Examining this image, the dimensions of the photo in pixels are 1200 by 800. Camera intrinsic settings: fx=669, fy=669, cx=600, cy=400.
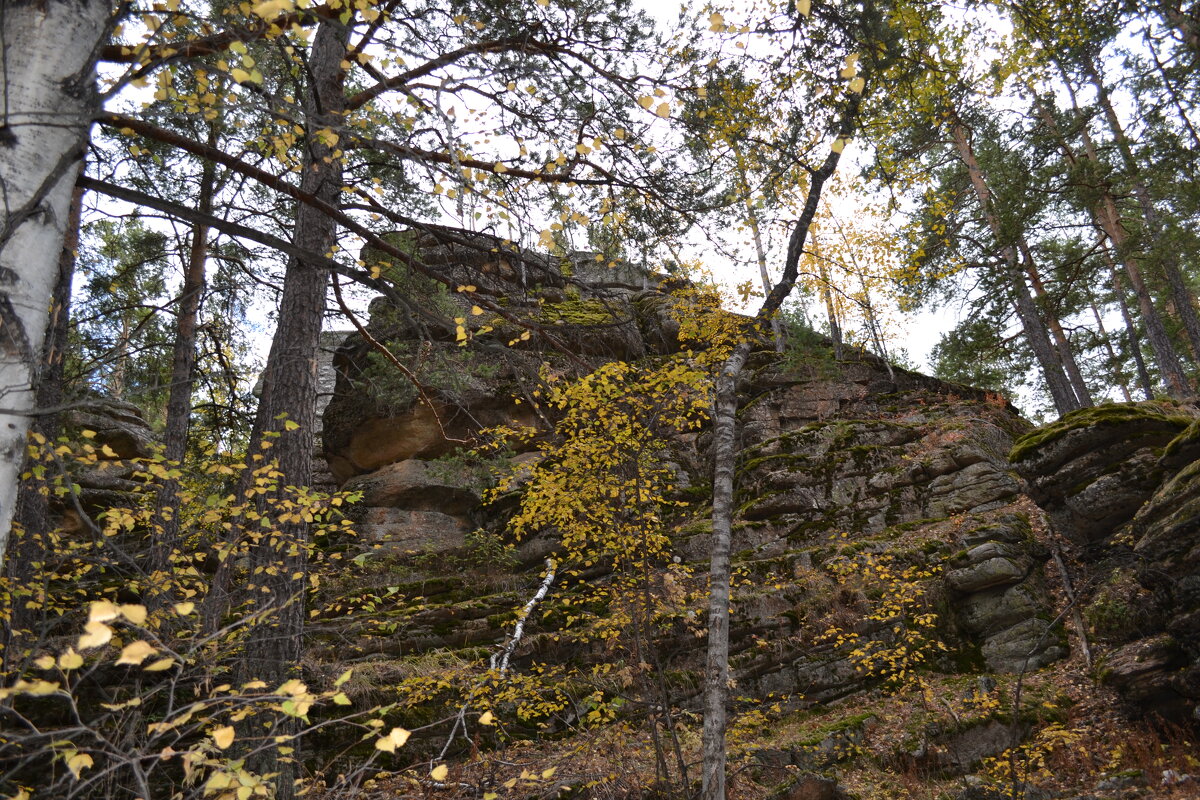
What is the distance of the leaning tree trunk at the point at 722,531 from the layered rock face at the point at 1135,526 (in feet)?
11.4

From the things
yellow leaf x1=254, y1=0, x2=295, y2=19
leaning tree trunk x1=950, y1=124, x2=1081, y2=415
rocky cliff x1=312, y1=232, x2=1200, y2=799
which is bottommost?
rocky cliff x1=312, y1=232, x2=1200, y2=799

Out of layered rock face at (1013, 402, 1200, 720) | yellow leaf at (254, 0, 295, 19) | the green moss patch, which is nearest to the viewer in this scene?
yellow leaf at (254, 0, 295, 19)

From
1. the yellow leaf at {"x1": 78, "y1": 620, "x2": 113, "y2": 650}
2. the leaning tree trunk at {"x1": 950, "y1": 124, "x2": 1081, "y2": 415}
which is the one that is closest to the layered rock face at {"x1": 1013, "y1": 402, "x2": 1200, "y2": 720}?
the leaning tree trunk at {"x1": 950, "y1": 124, "x2": 1081, "y2": 415}

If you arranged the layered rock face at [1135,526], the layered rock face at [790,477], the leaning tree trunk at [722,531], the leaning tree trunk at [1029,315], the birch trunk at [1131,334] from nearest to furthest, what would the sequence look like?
the leaning tree trunk at [722,531]
the layered rock face at [1135,526]
the layered rock face at [790,477]
the leaning tree trunk at [1029,315]
the birch trunk at [1131,334]

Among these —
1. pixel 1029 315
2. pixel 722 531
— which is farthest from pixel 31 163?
pixel 1029 315

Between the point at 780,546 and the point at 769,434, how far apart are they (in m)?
4.43

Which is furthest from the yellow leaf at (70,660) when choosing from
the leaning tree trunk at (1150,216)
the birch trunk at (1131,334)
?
the birch trunk at (1131,334)

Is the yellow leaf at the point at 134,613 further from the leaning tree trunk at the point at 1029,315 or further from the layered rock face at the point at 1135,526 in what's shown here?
the leaning tree trunk at the point at 1029,315

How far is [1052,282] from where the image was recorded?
45.7 feet

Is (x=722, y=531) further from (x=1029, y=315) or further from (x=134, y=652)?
(x=1029, y=315)

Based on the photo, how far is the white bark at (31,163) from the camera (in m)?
1.95

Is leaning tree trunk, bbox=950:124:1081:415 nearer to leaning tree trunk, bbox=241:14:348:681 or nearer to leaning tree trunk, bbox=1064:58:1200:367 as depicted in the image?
leaning tree trunk, bbox=1064:58:1200:367

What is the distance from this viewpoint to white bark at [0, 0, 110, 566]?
76.9 inches

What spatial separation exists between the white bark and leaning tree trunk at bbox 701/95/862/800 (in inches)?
Result: 205
